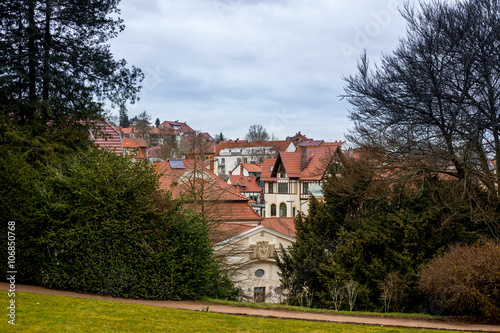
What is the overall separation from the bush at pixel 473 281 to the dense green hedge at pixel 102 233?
21.3 ft

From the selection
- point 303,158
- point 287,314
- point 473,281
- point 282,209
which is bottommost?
point 287,314

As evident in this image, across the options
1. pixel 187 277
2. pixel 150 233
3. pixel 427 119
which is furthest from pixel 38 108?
pixel 427 119

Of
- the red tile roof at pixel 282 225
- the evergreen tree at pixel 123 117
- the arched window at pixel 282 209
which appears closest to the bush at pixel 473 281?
the evergreen tree at pixel 123 117

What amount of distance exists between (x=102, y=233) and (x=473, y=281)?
9.81 m

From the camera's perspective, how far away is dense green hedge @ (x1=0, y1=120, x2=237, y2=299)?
463 inches

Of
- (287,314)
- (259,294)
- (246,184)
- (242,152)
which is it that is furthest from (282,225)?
(242,152)

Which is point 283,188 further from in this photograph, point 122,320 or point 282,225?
point 122,320

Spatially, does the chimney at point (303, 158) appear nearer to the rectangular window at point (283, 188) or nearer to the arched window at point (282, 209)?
the rectangular window at point (283, 188)

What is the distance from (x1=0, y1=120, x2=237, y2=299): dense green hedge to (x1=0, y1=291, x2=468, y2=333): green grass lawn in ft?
5.74

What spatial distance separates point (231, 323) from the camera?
9070 millimetres

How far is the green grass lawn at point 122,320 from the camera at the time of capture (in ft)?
24.3

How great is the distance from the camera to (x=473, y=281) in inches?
436

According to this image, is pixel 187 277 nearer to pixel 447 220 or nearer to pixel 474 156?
pixel 447 220

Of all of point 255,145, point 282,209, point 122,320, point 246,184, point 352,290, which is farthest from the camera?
point 255,145
